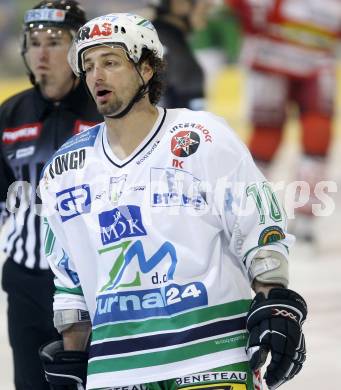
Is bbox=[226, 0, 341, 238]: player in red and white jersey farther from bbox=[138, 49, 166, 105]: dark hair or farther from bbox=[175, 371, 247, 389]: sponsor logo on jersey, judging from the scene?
bbox=[175, 371, 247, 389]: sponsor logo on jersey

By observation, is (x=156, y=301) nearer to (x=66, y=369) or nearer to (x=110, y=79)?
(x=66, y=369)

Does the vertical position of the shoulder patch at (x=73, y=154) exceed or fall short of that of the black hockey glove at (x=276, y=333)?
it exceeds it

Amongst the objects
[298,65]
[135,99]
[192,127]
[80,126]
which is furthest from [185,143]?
[298,65]

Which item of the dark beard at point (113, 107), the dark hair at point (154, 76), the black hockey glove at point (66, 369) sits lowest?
the black hockey glove at point (66, 369)

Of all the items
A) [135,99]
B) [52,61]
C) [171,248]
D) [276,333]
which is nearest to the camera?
[276,333]

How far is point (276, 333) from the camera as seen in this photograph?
2.69 meters

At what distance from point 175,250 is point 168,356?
0.24 m

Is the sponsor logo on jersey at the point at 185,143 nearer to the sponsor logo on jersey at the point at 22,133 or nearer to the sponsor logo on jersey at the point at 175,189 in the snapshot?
the sponsor logo on jersey at the point at 175,189

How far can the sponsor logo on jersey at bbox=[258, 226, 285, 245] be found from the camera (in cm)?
278

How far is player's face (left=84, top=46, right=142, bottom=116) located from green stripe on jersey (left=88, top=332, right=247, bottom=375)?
1.84ft

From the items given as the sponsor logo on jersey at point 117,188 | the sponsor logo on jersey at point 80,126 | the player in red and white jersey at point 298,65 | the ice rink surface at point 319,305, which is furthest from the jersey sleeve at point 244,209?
the player in red and white jersey at point 298,65

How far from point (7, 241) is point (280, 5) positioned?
143 inches

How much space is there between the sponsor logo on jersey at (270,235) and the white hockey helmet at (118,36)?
51 cm

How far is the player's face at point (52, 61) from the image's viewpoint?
367 cm
